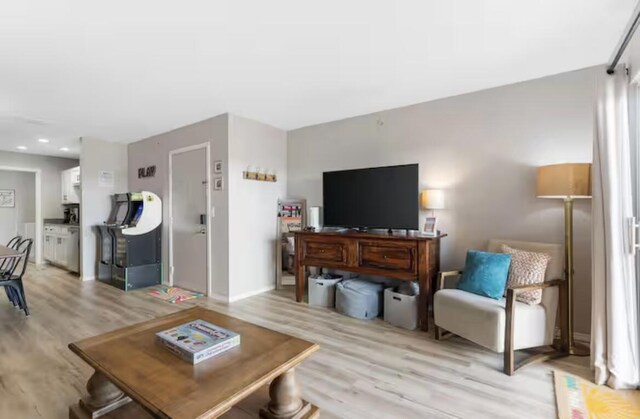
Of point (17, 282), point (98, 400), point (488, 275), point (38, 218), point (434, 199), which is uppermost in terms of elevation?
point (434, 199)

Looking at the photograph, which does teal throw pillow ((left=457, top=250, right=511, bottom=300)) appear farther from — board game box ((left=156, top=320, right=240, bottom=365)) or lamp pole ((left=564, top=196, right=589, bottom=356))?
board game box ((left=156, top=320, right=240, bottom=365))

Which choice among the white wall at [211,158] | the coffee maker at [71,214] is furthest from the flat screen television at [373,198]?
the coffee maker at [71,214]

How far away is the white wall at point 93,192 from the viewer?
4910 mm

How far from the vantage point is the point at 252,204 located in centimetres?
404

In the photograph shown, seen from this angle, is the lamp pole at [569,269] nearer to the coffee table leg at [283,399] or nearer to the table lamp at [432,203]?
the table lamp at [432,203]

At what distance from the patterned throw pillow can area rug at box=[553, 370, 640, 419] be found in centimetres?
54

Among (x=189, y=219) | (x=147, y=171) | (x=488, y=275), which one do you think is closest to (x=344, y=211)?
(x=488, y=275)

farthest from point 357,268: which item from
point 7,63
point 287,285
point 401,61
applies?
point 7,63

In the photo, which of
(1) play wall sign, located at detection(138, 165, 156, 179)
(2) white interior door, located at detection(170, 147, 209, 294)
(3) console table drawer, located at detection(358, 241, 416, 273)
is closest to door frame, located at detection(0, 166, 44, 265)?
(1) play wall sign, located at detection(138, 165, 156, 179)

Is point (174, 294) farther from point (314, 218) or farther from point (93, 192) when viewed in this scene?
point (93, 192)

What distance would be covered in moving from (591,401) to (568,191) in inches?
54.1

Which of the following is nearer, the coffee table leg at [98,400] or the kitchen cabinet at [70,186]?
the coffee table leg at [98,400]

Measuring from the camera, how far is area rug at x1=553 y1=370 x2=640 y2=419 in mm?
1702

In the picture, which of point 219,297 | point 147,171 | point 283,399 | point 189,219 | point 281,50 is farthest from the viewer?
point 147,171
